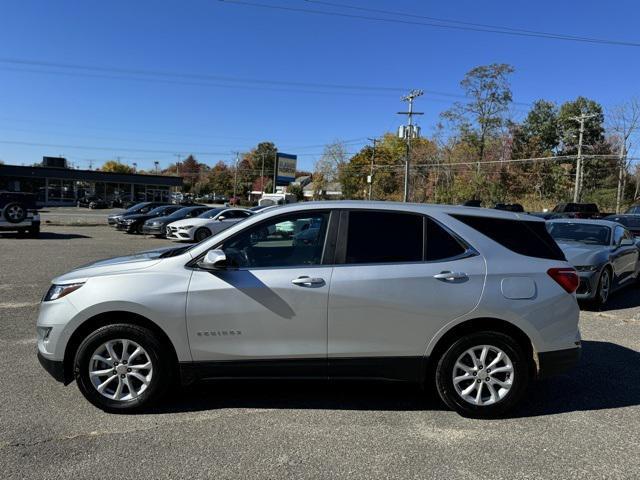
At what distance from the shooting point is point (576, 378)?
5.18m

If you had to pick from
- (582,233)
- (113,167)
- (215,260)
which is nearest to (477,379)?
(215,260)

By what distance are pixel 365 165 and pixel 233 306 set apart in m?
80.1

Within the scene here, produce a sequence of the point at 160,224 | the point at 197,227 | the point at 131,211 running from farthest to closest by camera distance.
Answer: the point at 131,211
the point at 160,224
the point at 197,227

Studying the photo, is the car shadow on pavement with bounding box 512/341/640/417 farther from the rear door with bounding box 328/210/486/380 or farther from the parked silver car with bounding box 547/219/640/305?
the parked silver car with bounding box 547/219/640/305

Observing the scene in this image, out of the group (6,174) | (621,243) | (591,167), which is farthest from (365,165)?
(621,243)

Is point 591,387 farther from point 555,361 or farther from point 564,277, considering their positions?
point 564,277

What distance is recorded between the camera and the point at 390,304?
400 centimetres

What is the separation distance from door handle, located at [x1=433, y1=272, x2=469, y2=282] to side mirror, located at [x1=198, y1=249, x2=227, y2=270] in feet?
5.47

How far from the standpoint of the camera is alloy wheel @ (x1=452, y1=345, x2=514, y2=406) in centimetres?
413

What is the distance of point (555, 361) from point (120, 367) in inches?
138

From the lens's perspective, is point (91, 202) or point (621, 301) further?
point (91, 202)

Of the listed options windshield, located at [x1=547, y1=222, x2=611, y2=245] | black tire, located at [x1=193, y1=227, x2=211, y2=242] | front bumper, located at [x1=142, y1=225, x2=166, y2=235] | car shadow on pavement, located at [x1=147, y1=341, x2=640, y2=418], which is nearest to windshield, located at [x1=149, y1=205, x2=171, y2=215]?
front bumper, located at [x1=142, y1=225, x2=166, y2=235]

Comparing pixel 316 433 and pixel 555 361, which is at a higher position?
pixel 555 361

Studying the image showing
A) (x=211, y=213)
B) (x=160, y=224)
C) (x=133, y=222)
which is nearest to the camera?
(x=211, y=213)
